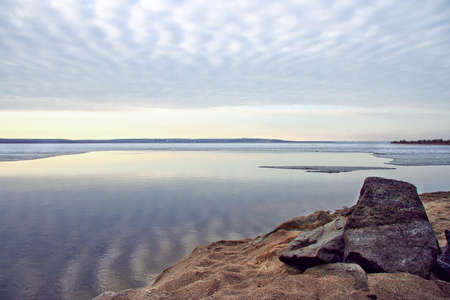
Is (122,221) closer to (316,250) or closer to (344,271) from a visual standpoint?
(316,250)

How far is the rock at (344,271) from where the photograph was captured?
3.75m

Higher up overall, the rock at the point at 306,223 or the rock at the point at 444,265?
the rock at the point at 444,265

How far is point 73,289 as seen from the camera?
4867 millimetres

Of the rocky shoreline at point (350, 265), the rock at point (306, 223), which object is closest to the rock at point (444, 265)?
the rocky shoreline at point (350, 265)

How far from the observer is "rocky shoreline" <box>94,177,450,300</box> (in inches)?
146

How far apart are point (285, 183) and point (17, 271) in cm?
1205

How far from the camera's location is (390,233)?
448cm

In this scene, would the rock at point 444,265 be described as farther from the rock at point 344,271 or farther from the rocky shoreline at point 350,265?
the rock at point 344,271

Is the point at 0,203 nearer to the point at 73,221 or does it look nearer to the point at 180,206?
the point at 73,221

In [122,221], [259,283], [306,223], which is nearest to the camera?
[259,283]

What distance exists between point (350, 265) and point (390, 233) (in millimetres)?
882

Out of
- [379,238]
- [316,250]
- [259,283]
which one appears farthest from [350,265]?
[259,283]

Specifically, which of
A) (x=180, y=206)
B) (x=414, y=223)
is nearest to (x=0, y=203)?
(x=180, y=206)

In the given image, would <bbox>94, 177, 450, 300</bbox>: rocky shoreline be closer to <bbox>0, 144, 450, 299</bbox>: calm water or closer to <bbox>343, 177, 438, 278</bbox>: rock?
<bbox>343, 177, 438, 278</bbox>: rock
